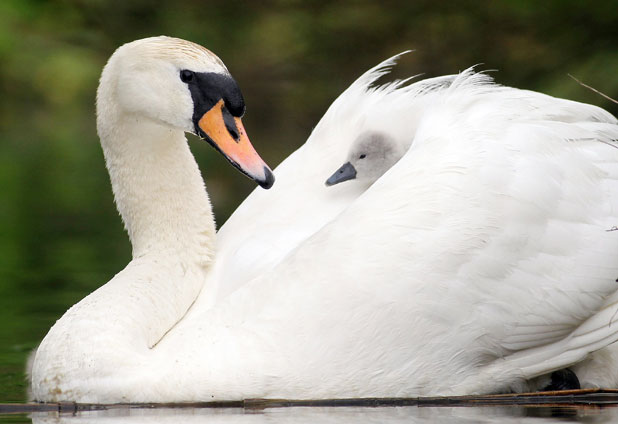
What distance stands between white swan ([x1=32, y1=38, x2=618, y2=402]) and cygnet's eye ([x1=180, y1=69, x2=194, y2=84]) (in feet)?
0.08

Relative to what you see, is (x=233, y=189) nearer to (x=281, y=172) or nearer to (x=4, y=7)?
(x=281, y=172)

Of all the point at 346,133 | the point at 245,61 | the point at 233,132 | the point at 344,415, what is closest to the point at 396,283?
the point at 344,415

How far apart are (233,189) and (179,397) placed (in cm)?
663

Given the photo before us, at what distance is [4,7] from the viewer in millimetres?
26141

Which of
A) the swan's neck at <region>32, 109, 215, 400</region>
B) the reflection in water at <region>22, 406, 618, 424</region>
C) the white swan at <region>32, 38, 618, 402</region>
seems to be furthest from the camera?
the swan's neck at <region>32, 109, 215, 400</region>

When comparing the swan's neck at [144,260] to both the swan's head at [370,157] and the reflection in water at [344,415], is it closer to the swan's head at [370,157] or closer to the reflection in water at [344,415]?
the reflection in water at [344,415]

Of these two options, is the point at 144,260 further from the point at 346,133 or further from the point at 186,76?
the point at 346,133

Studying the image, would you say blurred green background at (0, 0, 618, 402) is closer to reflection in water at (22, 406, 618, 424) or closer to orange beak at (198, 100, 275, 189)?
orange beak at (198, 100, 275, 189)

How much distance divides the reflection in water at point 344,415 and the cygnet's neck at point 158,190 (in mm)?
994

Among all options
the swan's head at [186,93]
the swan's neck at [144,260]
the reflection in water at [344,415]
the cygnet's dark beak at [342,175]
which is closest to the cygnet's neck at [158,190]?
the swan's neck at [144,260]

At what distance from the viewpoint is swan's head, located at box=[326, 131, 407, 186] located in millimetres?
6089

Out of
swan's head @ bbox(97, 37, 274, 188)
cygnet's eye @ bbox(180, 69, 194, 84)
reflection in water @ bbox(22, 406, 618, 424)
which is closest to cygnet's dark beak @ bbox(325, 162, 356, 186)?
swan's head @ bbox(97, 37, 274, 188)

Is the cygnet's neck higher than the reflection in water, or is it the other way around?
Result: the cygnet's neck

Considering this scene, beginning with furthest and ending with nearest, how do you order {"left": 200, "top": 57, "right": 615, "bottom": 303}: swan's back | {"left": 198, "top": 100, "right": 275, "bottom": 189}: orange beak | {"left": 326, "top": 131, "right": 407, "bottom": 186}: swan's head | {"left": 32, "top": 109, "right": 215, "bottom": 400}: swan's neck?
{"left": 326, "top": 131, "right": 407, "bottom": 186}: swan's head < {"left": 200, "top": 57, "right": 615, "bottom": 303}: swan's back < {"left": 198, "top": 100, "right": 275, "bottom": 189}: orange beak < {"left": 32, "top": 109, "right": 215, "bottom": 400}: swan's neck
